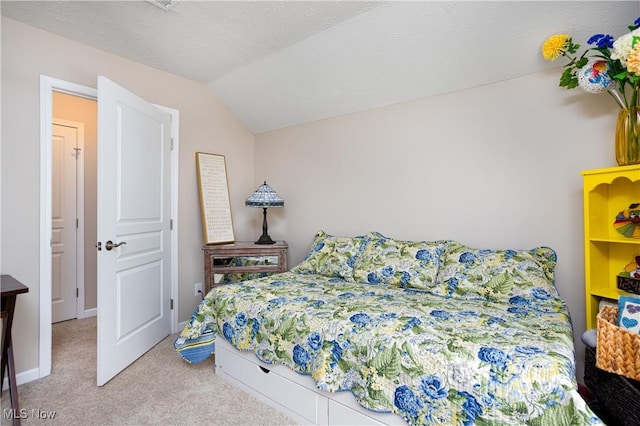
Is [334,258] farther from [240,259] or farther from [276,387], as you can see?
[276,387]

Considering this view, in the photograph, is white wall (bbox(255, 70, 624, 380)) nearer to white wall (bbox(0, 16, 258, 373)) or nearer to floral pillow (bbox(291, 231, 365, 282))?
floral pillow (bbox(291, 231, 365, 282))

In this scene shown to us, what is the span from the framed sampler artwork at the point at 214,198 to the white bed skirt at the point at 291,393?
130 cm

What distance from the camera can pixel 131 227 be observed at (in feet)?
8.09

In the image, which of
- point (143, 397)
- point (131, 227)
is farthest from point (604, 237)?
point (131, 227)

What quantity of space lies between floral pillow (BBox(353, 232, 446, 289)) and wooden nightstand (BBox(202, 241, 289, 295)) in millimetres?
877

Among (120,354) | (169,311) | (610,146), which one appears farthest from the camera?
(169,311)

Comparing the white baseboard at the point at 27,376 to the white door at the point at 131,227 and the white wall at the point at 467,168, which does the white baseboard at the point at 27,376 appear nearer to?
the white door at the point at 131,227

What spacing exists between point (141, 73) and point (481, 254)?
3075mm

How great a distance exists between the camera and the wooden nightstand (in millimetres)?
3055

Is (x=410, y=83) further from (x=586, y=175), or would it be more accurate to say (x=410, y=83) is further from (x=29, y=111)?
(x=29, y=111)

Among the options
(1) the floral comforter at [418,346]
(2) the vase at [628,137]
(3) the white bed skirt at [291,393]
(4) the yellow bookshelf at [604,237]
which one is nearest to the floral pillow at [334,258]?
(1) the floral comforter at [418,346]

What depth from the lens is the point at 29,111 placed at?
2.27m

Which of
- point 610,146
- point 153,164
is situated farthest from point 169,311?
point 610,146

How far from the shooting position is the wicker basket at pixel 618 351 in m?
1.18
